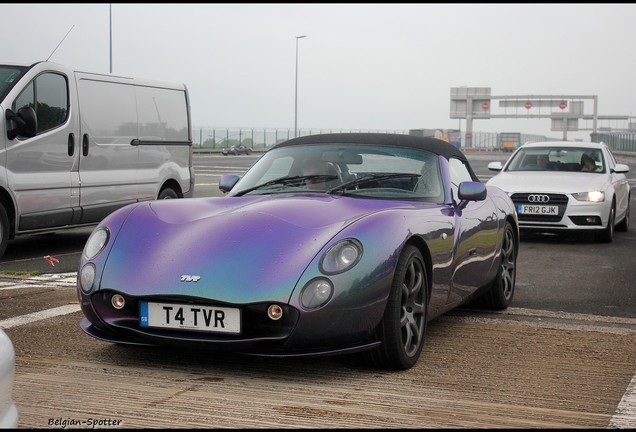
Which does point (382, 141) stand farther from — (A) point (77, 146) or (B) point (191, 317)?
(A) point (77, 146)

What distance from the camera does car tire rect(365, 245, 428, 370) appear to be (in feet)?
16.3

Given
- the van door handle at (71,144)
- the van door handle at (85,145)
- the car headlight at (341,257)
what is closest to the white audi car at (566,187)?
the van door handle at (85,145)

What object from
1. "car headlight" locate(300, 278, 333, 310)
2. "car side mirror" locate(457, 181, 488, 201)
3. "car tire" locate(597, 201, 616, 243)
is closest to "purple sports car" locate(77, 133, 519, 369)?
"car headlight" locate(300, 278, 333, 310)

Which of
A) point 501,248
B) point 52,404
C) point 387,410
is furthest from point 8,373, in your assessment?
point 501,248

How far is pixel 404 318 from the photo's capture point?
17.1 feet

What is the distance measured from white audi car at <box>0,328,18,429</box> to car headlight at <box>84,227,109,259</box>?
2.10 metres

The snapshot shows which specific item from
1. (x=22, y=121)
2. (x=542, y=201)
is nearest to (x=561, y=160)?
(x=542, y=201)

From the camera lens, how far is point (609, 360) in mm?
5492

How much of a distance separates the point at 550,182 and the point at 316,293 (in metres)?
9.24

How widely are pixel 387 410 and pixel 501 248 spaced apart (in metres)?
3.29

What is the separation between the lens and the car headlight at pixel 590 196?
12953mm

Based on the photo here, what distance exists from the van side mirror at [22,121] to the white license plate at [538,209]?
6474 millimetres

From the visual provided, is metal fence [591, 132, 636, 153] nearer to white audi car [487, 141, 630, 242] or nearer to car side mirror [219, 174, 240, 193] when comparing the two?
white audi car [487, 141, 630, 242]

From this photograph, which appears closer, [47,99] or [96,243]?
[96,243]
